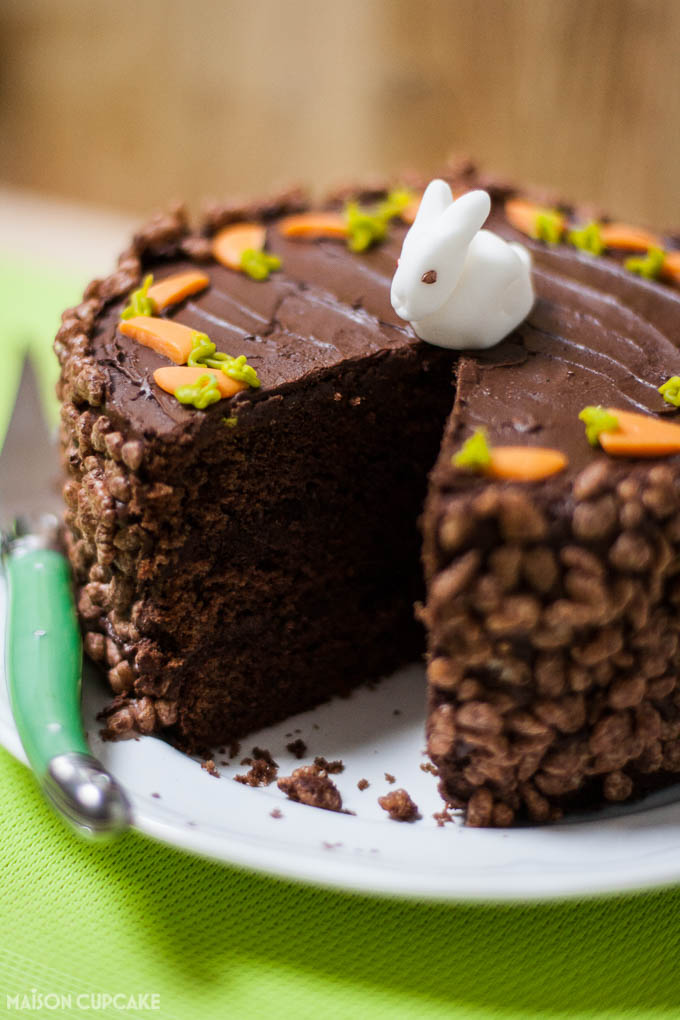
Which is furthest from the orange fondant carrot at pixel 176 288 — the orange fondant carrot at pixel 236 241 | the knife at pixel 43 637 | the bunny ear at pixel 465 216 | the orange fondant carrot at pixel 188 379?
the bunny ear at pixel 465 216

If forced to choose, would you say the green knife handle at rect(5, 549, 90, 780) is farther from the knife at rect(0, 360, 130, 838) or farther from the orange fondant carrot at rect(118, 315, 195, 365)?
the orange fondant carrot at rect(118, 315, 195, 365)

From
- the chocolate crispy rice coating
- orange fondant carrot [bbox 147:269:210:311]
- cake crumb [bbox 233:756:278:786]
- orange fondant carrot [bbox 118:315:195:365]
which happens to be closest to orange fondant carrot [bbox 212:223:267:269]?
the chocolate crispy rice coating

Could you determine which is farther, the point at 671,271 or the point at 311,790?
the point at 671,271

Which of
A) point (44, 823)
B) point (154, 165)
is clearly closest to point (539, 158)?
point (154, 165)

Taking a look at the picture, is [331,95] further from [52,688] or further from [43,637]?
[52,688]

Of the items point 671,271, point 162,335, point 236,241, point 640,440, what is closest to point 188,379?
point 162,335

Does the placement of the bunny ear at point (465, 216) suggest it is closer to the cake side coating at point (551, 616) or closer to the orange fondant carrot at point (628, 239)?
the cake side coating at point (551, 616)
